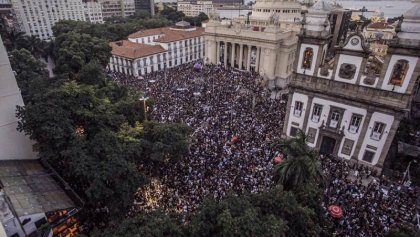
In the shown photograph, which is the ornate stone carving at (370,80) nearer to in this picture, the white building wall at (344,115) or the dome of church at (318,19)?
the white building wall at (344,115)

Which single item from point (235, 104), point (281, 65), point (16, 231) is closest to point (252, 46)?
point (281, 65)

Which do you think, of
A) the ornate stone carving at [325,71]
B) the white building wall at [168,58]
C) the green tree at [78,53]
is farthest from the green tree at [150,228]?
the white building wall at [168,58]

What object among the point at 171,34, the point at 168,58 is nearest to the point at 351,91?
the point at 168,58

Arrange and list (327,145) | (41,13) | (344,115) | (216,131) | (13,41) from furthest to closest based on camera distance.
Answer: (41,13) < (13,41) < (216,131) < (327,145) < (344,115)

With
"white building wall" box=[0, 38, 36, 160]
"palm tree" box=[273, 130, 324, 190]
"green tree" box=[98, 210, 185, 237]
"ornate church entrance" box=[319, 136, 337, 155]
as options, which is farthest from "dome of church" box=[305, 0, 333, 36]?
"white building wall" box=[0, 38, 36, 160]

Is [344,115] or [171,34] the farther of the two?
[171,34]

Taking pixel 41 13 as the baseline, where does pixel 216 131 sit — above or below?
below

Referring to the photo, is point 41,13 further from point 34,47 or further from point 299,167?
point 299,167

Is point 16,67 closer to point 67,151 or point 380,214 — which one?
point 67,151

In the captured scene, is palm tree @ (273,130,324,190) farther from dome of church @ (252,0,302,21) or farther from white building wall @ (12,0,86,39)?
white building wall @ (12,0,86,39)
